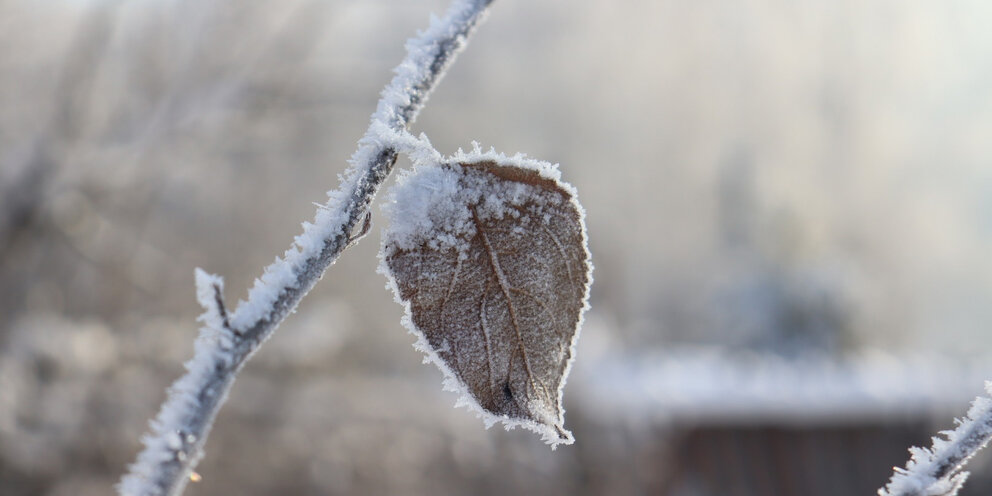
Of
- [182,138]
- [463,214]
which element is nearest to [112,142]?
[182,138]

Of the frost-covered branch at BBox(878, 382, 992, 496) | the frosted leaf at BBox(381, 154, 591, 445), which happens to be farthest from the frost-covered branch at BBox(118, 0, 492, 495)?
the frost-covered branch at BBox(878, 382, 992, 496)

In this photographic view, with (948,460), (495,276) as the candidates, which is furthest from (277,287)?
(948,460)

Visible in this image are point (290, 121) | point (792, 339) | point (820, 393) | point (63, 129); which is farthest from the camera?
point (792, 339)

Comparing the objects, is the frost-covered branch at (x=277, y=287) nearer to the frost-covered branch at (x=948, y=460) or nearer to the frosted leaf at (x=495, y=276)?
the frosted leaf at (x=495, y=276)

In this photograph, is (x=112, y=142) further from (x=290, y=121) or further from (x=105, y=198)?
(x=290, y=121)

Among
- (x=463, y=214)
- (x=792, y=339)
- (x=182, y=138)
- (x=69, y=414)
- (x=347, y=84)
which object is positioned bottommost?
(x=463, y=214)

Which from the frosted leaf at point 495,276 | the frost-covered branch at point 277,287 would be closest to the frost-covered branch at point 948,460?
the frosted leaf at point 495,276

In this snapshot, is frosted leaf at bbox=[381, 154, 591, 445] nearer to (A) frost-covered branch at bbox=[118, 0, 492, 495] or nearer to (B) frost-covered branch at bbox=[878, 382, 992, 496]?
(A) frost-covered branch at bbox=[118, 0, 492, 495]
